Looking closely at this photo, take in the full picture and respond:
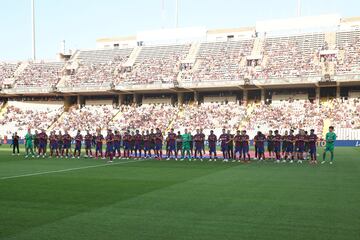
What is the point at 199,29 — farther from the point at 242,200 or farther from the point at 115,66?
the point at 242,200

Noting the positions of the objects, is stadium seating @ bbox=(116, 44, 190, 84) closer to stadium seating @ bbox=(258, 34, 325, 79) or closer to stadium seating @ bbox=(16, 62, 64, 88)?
stadium seating @ bbox=(16, 62, 64, 88)

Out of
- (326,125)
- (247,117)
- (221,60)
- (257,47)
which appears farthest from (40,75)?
(326,125)

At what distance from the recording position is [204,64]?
46.4 metres

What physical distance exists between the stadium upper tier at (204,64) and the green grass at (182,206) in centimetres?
2912

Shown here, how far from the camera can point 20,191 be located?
34.4 feet

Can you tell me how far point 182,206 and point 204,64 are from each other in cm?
3889

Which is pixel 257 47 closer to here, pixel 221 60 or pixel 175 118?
pixel 221 60

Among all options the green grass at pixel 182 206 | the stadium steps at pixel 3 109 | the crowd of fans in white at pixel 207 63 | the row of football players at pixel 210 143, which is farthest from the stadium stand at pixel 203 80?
the green grass at pixel 182 206

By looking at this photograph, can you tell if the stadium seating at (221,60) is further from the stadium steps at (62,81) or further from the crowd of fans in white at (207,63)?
the stadium steps at (62,81)

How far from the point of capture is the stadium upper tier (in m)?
41.0

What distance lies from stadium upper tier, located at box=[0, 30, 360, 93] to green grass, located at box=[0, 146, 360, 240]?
29115 mm

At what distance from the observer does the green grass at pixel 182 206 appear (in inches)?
257

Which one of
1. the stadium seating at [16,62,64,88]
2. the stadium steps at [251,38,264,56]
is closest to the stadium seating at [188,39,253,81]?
the stadium steps at [251,38,264,56]

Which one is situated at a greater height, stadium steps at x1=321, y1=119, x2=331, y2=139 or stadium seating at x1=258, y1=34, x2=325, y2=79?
stadium seating at x1=258, y1=34, x2=325, y2=79
